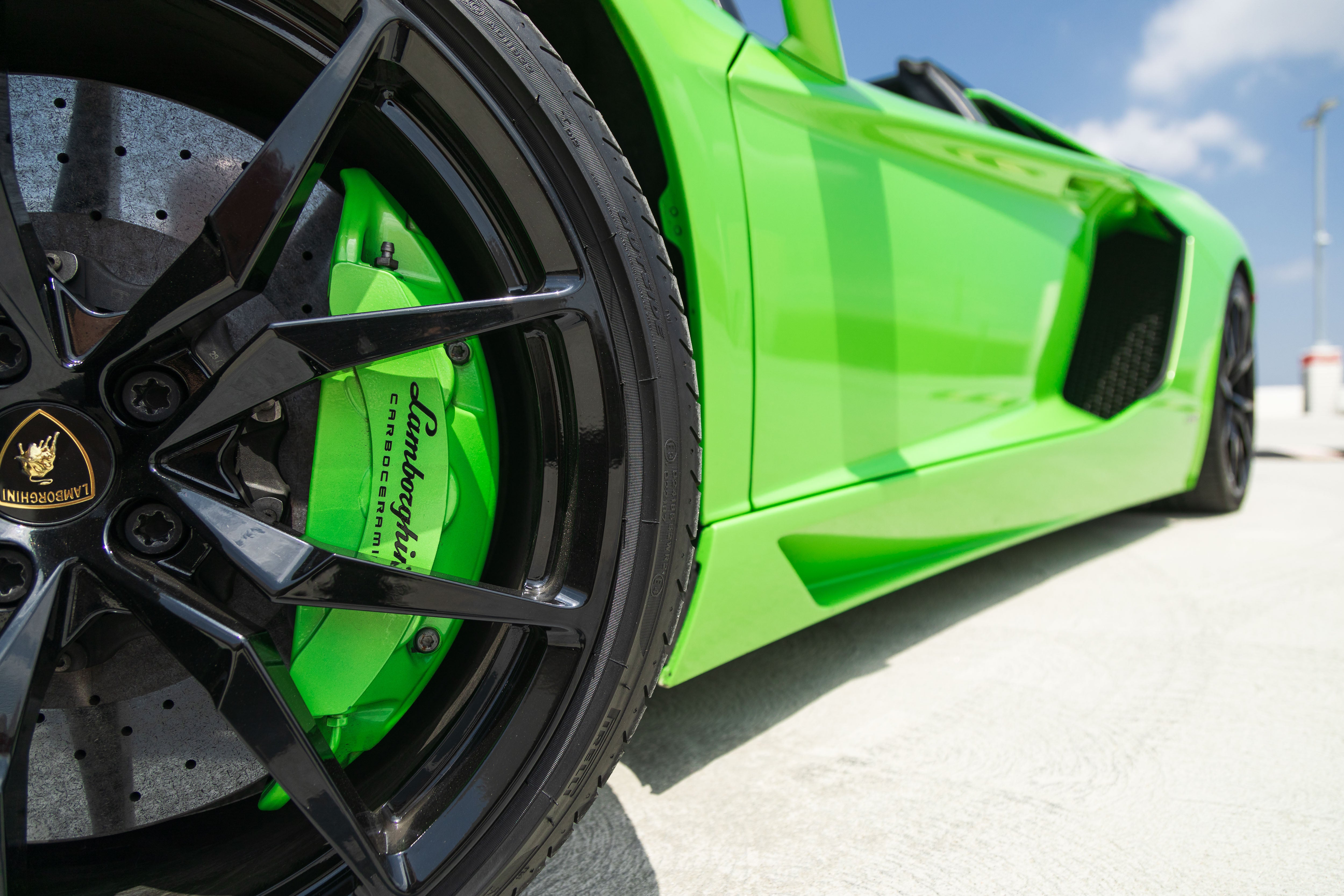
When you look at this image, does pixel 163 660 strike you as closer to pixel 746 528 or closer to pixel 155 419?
pixel 155 419

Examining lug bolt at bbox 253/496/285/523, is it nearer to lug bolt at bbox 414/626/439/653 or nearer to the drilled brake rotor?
the drilled brake rotor

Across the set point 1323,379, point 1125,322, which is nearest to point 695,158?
point 1125,322

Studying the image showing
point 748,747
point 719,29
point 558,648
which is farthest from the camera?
point 748,747

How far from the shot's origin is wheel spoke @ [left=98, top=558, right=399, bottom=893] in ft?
2.10

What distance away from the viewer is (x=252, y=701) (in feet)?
2.12

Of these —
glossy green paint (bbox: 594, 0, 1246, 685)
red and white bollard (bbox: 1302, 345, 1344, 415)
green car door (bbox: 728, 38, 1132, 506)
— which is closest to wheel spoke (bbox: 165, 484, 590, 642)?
glossy green paint (bbox: 594, 0, 1246, 685)

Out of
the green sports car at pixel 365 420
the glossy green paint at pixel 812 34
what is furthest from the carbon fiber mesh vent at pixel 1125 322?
the green sports car at pixel 365 420

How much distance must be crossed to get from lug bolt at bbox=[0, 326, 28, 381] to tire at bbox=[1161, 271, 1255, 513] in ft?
10.2

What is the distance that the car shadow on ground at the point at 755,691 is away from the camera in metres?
0.90

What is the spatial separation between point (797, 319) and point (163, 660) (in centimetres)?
88

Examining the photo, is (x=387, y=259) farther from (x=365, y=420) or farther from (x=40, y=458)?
(x=40, y=458)

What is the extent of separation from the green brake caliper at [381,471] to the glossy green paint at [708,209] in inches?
11.8

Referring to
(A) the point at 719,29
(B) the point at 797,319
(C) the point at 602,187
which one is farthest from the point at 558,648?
(A) the point at 719,29

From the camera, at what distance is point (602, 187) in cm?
76
